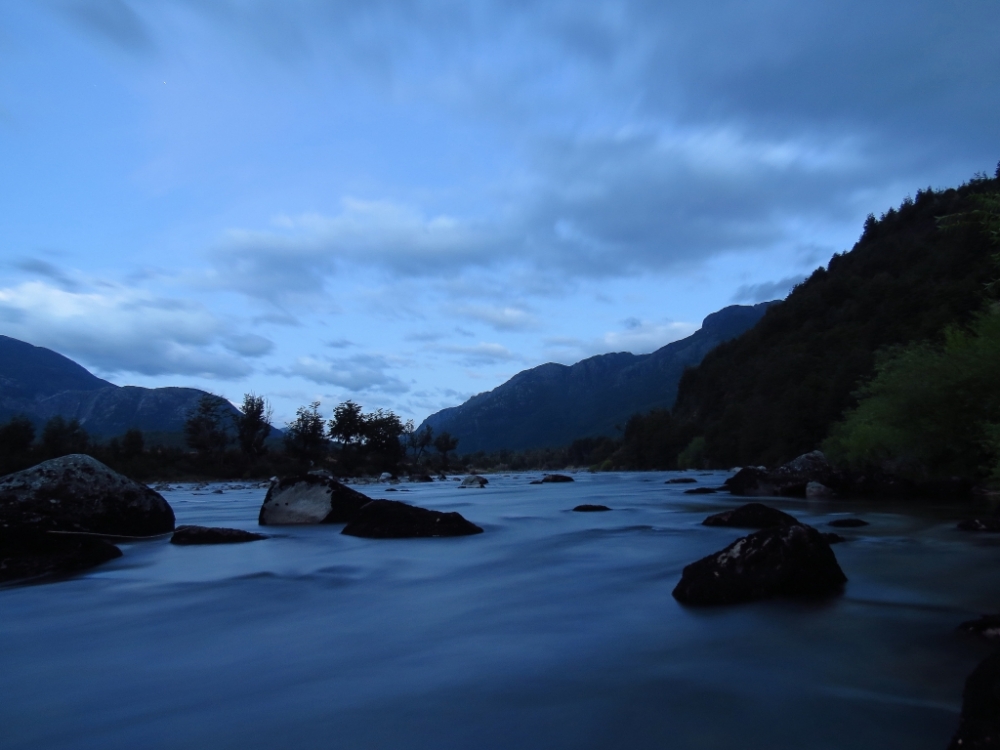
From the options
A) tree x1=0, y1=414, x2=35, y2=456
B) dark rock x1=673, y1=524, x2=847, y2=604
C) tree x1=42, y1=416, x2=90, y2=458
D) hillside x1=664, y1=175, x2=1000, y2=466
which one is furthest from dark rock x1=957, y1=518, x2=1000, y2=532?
tree x1=42, y1=416, x2=90, y2=458

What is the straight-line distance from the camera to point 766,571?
7.09 m

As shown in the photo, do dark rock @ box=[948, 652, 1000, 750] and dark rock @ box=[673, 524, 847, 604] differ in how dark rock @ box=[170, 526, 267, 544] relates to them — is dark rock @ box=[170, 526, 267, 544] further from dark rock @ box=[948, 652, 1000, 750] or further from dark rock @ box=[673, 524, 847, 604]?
dark rock @ box=[948, 652, 1000, 750]

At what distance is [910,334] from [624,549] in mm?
61826

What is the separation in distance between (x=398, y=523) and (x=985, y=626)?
11198 mm

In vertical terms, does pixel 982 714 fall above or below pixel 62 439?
below

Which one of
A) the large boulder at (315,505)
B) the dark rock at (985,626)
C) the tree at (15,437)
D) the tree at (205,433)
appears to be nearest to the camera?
the dark rock at (985,626)

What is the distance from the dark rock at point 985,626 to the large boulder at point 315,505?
1430cm

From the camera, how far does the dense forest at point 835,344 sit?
2223 inches

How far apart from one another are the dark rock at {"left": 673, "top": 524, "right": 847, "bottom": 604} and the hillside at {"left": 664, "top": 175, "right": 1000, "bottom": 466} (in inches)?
1640

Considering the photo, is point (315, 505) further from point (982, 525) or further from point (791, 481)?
point (791, 481)

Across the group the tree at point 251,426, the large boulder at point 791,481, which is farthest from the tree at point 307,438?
the large boulder at point 791,481

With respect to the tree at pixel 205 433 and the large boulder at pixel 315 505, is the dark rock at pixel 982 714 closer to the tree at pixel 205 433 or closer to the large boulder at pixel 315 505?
the large boulder at pixel 315 505

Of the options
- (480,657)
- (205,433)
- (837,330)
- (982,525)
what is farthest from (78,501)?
(837,330)

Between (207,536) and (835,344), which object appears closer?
(207,536)
